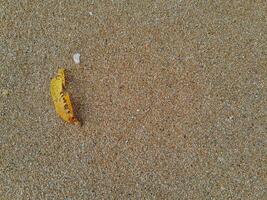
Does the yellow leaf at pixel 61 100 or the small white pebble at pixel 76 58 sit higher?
the small white pebble at pixel 76 58

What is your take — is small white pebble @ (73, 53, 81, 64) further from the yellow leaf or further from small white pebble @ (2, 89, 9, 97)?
small white pebble @ (2, 89, 9, 97)

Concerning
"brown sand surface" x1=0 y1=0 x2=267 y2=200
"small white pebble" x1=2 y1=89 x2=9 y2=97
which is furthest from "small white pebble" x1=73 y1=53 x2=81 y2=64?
"small white pebble" x1=2 y1=89 x2=9 y2=97

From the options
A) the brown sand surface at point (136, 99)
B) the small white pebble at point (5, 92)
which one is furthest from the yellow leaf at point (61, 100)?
the small white pebble at point (5, 92)

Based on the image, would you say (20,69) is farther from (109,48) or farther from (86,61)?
(109,48)

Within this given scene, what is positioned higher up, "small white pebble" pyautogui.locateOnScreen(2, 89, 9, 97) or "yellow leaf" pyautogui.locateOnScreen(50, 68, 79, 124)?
"small white pebble" pyautogui.locateOnScreen(2, 89, 9, 97)

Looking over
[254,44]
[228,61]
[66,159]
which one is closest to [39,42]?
[66,159]

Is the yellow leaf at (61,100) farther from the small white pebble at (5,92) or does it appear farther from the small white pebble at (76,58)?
the small white pebble at (5,92)
